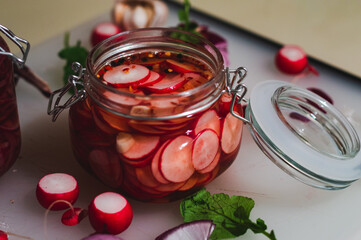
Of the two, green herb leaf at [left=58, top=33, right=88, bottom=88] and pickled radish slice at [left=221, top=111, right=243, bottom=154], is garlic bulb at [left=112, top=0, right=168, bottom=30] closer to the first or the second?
green herb leaf at [left=58, top=33, right=88, bottom=88]

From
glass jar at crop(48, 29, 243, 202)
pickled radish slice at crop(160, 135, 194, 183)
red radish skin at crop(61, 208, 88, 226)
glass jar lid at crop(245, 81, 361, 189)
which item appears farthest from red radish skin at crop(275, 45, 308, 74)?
red radish skin at crop(61, 208, 88, 226)

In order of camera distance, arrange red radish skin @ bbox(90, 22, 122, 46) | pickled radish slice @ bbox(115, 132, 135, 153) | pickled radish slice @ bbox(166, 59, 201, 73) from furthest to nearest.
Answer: red radish skin @ bbox(90, 22, 122, 46)
pickled radish slice @ bbox(166, 59, 201, 73)
pickled radish slice @ bbox(115, 132, 135, 153)

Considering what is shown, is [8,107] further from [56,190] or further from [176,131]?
[176,131]

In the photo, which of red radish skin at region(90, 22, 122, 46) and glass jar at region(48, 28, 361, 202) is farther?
red radish skin at region(90, 22, 122, 46)

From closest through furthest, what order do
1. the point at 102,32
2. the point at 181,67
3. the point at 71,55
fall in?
the point at 181,67 < the point at 71,55 < the point at 102,32

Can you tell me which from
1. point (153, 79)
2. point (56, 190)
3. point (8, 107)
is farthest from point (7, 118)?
point (153, 79)

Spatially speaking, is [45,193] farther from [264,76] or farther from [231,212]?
[264,76]

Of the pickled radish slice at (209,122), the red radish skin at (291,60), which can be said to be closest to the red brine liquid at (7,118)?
the pickled radish slice at (209,122)
